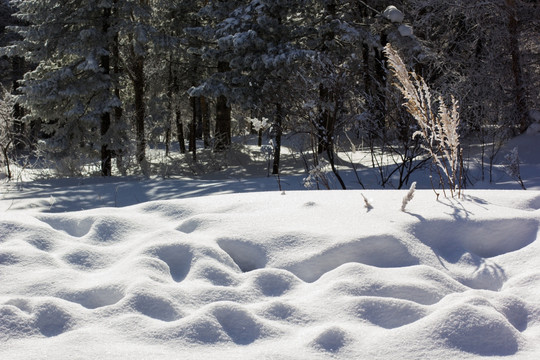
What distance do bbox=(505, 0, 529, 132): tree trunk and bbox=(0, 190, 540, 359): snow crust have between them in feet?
29.3

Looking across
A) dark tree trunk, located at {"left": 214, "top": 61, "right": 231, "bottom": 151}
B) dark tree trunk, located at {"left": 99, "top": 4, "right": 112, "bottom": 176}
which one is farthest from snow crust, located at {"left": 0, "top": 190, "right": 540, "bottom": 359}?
dark tree trunk, located at {"left": 214, "top": 61, "right": 231, "bottom": 151}

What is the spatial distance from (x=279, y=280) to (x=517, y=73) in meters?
10.8

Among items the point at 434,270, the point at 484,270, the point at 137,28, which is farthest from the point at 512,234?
the point at 137,28

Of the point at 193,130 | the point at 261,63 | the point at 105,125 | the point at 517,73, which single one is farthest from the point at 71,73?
the point at 517,73

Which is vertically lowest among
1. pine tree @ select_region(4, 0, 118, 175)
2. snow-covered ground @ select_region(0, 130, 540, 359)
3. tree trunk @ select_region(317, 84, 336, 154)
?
snow-covered ground @ select_region(0, 130, 540, 359)

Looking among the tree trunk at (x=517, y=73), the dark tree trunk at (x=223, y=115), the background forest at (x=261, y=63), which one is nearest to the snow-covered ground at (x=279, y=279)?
the background forest at (x=261, y=63)

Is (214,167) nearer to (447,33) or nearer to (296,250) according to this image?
(447,33)

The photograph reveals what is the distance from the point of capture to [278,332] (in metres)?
1.88

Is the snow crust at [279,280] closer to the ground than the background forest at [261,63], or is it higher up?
closer to the ground

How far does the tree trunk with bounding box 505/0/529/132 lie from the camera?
10820mm

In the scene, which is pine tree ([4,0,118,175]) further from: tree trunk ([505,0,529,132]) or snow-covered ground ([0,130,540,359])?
snow-covered ground ([0,130,540,359])

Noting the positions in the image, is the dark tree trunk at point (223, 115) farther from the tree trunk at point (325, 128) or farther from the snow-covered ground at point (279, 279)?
the snow-covered ground at point (279, 279)

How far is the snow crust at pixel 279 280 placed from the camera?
1770 millimetres

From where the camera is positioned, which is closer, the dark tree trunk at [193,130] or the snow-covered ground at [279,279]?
the snow-covered ground at [279,279]
